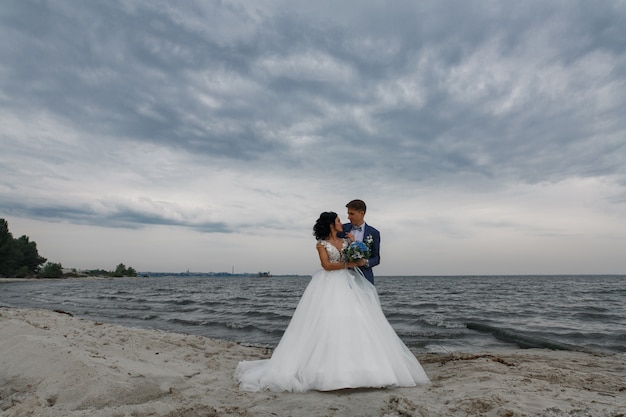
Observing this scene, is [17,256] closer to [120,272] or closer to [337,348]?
[120,272]

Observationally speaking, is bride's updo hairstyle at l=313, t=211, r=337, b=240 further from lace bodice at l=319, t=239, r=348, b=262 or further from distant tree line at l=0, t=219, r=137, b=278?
distant tree line at l=0, t=219, r=137, b=278

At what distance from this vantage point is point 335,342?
16.5 feet

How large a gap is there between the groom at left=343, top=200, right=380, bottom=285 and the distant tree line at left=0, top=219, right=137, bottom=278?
85.9m

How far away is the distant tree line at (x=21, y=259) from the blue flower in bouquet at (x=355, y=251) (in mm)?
86218

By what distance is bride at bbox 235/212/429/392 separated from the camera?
16.0 ft

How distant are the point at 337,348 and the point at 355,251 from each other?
4.42 ft

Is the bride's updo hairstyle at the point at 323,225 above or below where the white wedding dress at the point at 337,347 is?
above

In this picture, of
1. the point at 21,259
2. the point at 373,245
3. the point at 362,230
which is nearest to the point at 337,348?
the point at 373,245

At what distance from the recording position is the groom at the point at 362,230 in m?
5.88

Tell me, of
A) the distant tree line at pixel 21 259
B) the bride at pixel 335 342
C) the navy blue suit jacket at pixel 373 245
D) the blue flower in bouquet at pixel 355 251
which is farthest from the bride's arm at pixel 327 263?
the distant tree line at pixel 21 259

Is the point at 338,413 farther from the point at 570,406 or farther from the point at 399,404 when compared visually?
the point at 570,406

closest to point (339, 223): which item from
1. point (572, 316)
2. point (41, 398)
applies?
point (41, 398)

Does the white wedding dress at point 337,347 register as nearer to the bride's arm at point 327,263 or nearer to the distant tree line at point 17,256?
the bride's arm at point 327,263

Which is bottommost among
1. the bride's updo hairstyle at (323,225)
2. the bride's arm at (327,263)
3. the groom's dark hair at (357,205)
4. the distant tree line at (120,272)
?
the distant tree line at (120,272)
